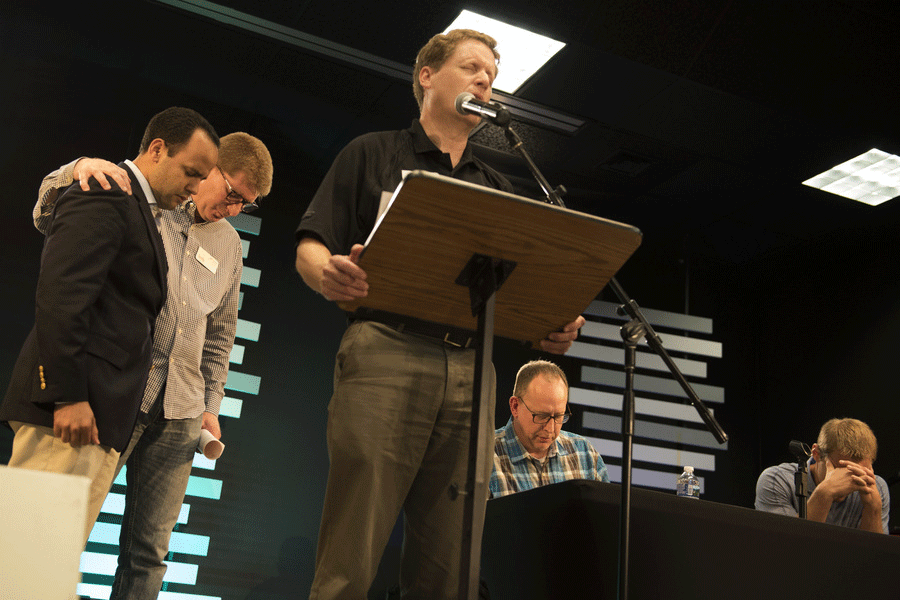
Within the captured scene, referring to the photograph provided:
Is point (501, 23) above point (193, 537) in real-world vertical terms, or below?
above

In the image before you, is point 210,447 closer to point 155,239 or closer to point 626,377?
point 155,239

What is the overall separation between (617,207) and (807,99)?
1.77 metres

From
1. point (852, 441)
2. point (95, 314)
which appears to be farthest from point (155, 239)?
point (852, 441)

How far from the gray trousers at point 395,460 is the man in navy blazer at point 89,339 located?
695 millimetres

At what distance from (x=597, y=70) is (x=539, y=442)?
217cm

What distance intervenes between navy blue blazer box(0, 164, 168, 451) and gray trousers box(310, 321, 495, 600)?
70 cm

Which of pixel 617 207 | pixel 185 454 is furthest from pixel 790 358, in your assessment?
pixel 185 454

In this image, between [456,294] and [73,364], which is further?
[73,364]

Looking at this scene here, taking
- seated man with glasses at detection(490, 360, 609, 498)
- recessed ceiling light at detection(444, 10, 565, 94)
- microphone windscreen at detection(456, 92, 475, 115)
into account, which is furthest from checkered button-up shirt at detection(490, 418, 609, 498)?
recessed ceiling light at detection(444, 10, 565, 94)

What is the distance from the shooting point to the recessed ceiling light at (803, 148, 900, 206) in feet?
16.1

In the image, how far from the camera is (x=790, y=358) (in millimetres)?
6430

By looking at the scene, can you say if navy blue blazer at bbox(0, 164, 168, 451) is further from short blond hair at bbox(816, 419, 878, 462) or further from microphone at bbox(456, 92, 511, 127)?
short blond hair at bbox(816, 419, 878, 462)

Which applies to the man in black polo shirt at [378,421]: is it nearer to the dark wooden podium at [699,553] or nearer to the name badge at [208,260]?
the dark wooden podium at [699,553]

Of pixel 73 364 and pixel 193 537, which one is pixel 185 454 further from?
pixel 193 537
